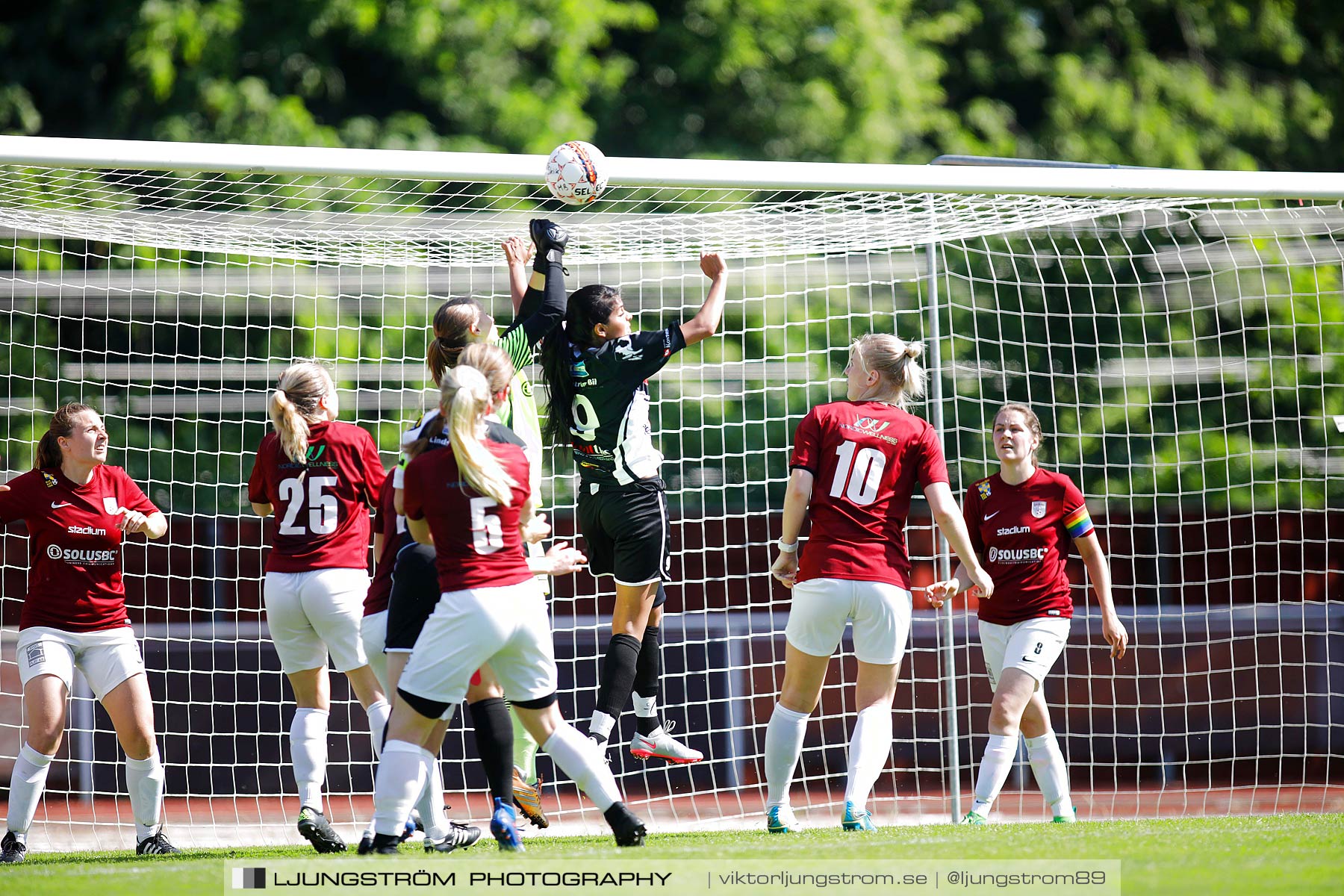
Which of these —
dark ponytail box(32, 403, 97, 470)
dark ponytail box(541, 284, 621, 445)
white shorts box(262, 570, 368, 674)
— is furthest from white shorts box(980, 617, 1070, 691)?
dark ponytail box(32, 403, 97, 470)

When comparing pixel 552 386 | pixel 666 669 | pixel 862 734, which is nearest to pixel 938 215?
pixel 552 386

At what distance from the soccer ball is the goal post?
1.09 m

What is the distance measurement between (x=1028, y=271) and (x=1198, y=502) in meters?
2.29

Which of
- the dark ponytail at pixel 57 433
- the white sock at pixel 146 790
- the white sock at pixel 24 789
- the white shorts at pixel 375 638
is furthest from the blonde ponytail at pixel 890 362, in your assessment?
the white sock at pixel 24 789

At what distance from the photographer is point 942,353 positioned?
33.3ft

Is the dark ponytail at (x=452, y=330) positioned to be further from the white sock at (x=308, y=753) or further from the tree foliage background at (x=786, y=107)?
the tree foliage background at (x=786, y=107)

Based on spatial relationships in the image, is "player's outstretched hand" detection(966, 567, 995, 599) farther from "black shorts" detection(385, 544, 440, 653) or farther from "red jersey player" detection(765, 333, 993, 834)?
"black shorts" detection(385, 544, 440, 653)

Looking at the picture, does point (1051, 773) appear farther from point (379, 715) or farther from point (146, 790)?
point (146, 790)

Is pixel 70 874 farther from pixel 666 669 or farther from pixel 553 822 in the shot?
pixel 666 669

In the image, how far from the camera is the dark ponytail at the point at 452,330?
4828 mm

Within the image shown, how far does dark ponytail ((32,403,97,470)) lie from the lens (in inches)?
201

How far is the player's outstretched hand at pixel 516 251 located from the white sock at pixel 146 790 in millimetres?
2435

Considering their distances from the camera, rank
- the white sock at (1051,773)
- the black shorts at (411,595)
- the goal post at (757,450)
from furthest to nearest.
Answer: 1. the goal post at (757,450)
2. the white sock at (1051,773)
3. the black shorts at (411,595)

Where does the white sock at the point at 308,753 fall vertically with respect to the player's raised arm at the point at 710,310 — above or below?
below
